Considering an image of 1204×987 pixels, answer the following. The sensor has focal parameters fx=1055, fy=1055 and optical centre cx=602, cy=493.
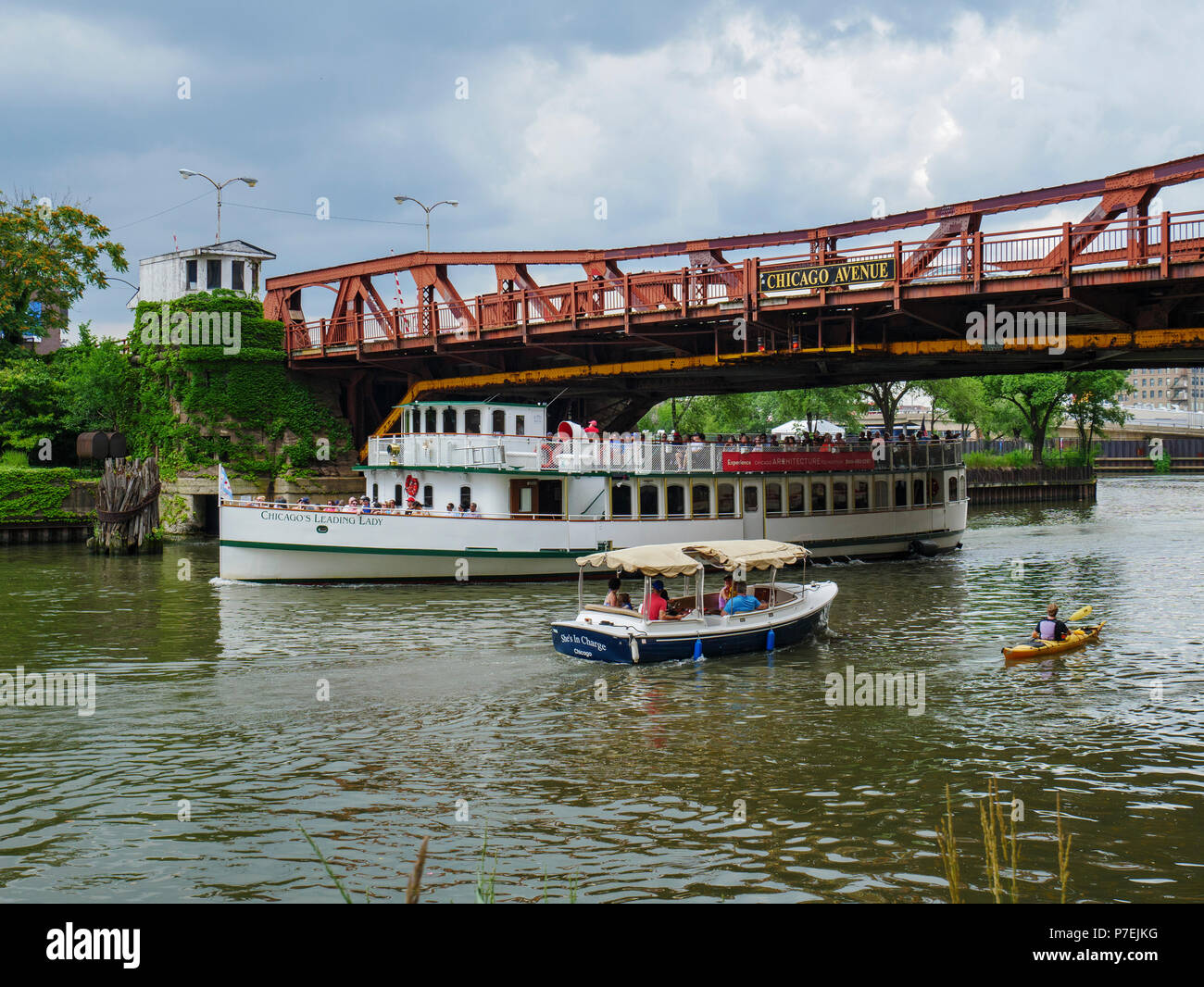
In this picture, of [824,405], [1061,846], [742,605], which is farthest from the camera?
[824,405]

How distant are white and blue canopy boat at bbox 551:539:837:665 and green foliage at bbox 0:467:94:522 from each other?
3985 centimetres

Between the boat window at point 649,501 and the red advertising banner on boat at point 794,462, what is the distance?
3259 millimetres

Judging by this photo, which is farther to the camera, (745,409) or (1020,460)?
(1020,460)

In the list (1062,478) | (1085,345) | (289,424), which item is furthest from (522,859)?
(1062,478)

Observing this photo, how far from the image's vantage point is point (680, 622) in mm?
21906

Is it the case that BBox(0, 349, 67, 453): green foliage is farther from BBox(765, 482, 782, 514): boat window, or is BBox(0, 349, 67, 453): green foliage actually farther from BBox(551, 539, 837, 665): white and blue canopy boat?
BBox(551, 539, 837, 665): white and blue canopy boat

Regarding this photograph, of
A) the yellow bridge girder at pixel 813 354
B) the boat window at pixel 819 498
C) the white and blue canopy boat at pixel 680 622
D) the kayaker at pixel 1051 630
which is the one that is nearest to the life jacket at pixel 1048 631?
the kayaker at pixel 1051 630

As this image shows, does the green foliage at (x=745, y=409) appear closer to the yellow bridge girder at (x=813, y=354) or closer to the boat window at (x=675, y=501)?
the yellow bridge girder at (x=813, y=354)

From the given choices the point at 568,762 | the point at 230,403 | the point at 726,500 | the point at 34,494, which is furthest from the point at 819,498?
the point at 34,494

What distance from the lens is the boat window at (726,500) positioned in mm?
40844

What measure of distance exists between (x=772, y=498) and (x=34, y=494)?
36.2 m

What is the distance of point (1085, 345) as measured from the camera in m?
31.8

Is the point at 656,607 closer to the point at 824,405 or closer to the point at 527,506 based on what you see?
the point at 527,506
